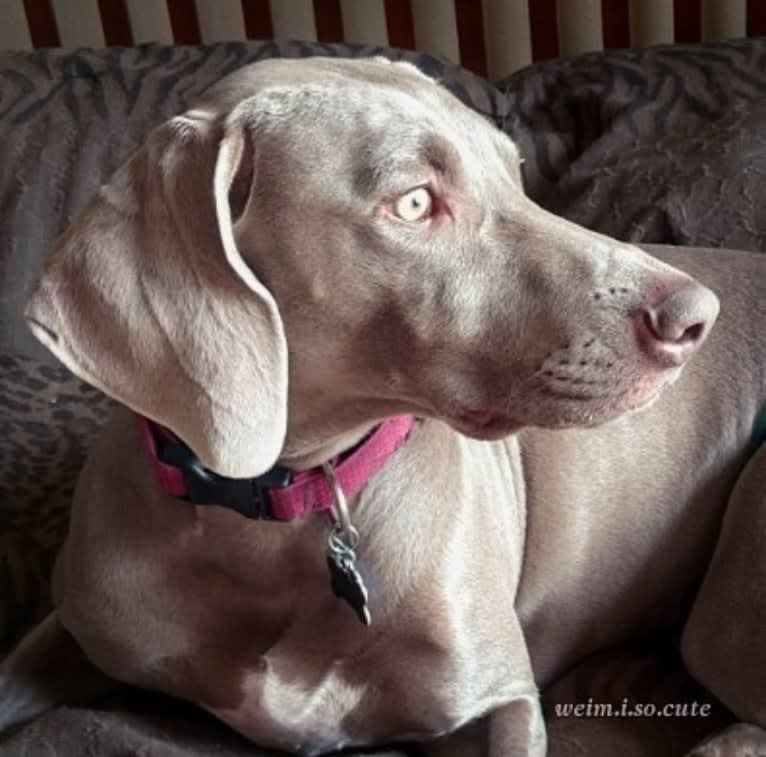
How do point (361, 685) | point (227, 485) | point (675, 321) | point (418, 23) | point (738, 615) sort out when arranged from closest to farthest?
1. point (675, 321)
2. point (227, 485)
3. point (361, 685)
4. point (738, 615)
5. point (418, 23)

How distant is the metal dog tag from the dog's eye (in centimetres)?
34

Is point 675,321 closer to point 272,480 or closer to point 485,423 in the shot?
point 485,423

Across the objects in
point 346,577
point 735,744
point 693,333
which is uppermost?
point 693,333

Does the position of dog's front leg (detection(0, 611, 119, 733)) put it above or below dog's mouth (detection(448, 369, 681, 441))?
below

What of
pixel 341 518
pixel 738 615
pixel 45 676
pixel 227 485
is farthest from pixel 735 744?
pixel 45 676

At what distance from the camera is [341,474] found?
4.59 ft

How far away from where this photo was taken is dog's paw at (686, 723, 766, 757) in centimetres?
155

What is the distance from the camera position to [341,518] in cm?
141

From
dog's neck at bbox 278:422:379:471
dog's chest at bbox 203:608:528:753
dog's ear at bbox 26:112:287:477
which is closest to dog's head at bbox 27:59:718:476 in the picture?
dog's ear at bbox 26:112:287:477

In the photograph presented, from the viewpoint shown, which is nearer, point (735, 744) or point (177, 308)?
point (177, 308)

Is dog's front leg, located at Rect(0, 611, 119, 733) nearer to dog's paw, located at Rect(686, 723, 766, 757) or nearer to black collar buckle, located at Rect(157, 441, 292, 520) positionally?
black collar buckle, located at Rect(157, 441, 292, 520)

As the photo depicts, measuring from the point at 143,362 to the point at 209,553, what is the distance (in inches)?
11.8

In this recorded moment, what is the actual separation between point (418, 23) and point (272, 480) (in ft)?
5.11

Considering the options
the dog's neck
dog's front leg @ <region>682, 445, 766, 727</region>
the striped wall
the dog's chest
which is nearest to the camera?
the dog's neck
